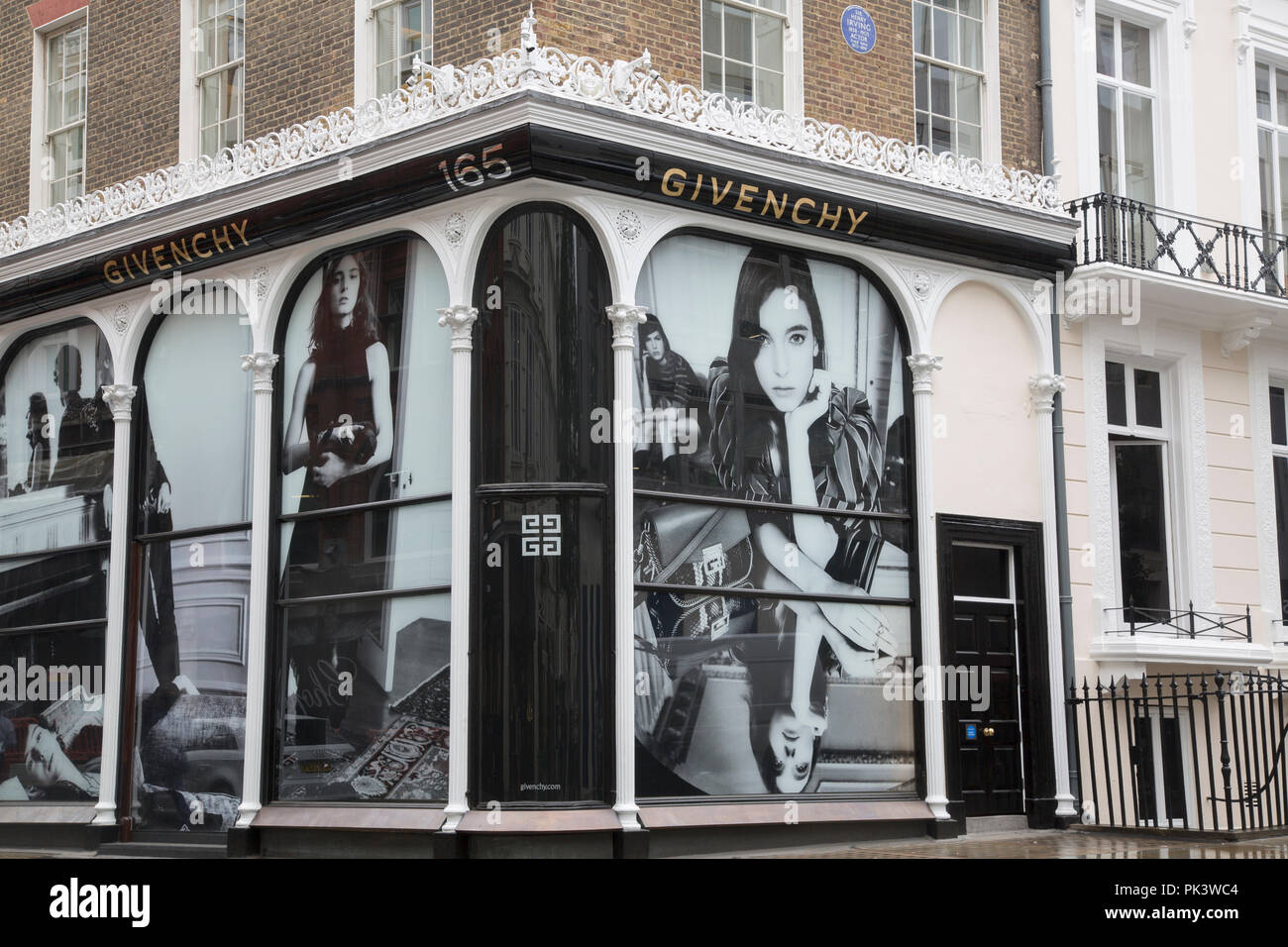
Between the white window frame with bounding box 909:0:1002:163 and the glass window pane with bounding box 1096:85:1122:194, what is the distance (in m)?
1.70

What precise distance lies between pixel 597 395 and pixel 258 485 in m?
3.80

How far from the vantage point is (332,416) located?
1575cm

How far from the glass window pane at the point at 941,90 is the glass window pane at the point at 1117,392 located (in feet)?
11.2

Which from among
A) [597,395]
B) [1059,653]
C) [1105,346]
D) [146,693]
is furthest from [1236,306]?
[146,693]

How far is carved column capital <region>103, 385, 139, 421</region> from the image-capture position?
17516mm

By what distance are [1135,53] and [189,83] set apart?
11.0 metres

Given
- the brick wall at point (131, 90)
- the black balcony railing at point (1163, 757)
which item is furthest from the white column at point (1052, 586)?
the brick wall at point (131, 90)

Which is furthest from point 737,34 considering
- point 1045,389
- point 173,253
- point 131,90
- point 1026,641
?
point 131,90

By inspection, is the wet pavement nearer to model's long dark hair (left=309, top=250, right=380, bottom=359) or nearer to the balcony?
the balcony

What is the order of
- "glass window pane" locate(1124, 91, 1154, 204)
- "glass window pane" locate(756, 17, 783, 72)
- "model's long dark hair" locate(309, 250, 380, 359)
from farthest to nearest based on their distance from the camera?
"glass window pane" locate(1124, 91, 1154, 204) < "glass window pane" locate(756, 17, 783, 72) < "model's long dark hair" locate(309, 250, 380, 359)

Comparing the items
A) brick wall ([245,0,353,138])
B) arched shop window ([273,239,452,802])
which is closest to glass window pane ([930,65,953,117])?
arched shop window ([273,239,452,802])

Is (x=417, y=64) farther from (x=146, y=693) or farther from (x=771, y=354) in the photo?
(x=146, y=693)

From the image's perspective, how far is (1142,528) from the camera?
18625 millimetres

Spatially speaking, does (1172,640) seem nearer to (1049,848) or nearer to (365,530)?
(1049,848)
